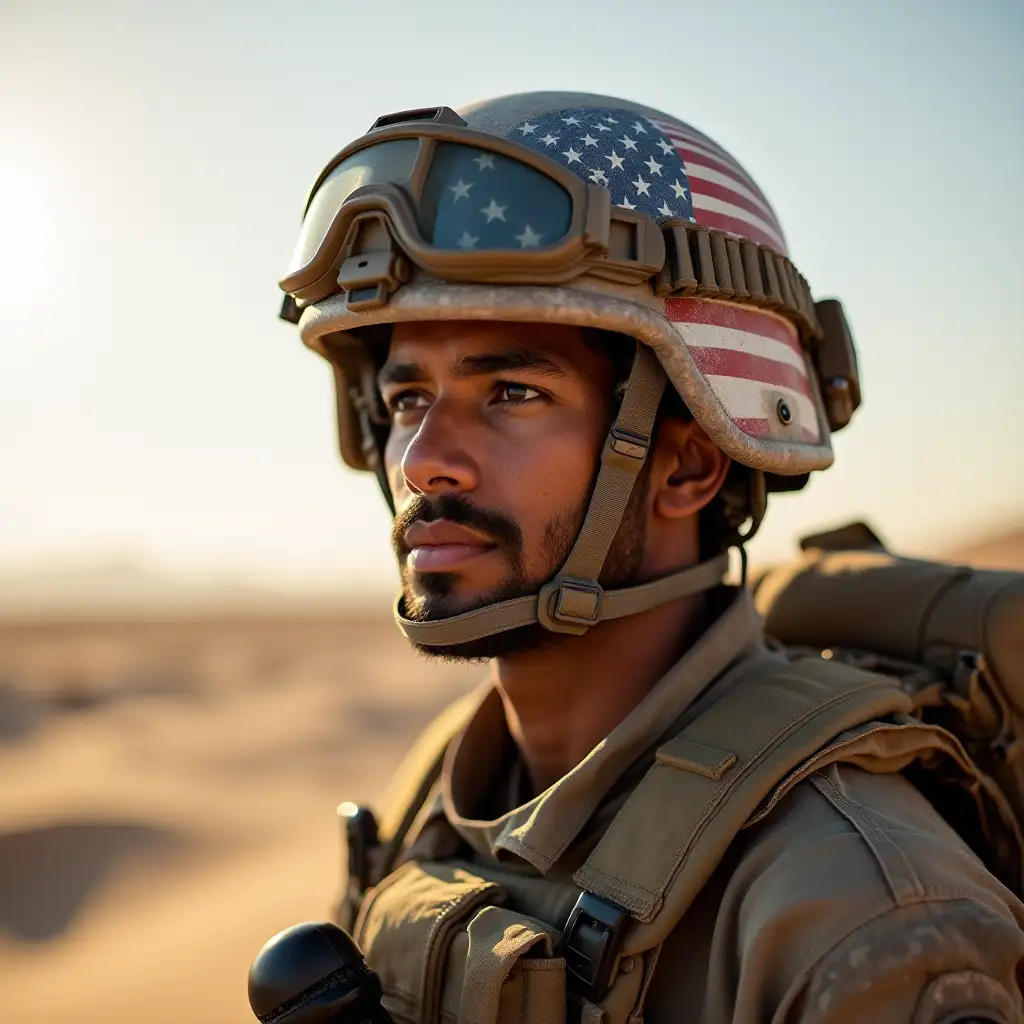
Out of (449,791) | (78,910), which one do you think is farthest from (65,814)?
(449,791)

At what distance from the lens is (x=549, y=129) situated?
2.67m

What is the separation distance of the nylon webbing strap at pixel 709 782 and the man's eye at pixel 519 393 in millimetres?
880

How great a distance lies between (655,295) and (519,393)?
0.42m

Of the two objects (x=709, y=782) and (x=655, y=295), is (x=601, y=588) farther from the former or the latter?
(x=655, y=295)

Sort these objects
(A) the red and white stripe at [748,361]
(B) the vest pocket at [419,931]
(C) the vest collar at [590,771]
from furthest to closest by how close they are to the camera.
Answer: (A) the red and white stripe at [748,361]
(C) the vest collar at [590,771]
(B) the vest pocket at [419,931]

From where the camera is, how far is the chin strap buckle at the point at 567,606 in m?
2.50

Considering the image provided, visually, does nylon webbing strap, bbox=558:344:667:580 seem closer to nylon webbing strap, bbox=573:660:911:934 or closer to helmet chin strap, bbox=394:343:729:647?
helmet chin strap, bbox=394:343:729:647

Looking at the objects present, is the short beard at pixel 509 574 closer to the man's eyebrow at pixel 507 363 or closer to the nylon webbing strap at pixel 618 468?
the nylon webbing strap at pixel 618 468

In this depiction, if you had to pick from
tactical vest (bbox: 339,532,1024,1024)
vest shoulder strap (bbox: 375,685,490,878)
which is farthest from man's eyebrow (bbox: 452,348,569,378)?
vest shoulder strap (bbox: 375,685,490,878)

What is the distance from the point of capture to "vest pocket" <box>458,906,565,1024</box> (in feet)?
6.57

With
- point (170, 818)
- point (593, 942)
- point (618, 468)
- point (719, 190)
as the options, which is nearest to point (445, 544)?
point (618, 468)

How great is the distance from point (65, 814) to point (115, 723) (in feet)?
19.5

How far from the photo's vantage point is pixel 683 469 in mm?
2822

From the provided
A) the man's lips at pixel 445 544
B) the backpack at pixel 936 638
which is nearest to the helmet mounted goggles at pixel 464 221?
the man's lips at pixel 445 544
